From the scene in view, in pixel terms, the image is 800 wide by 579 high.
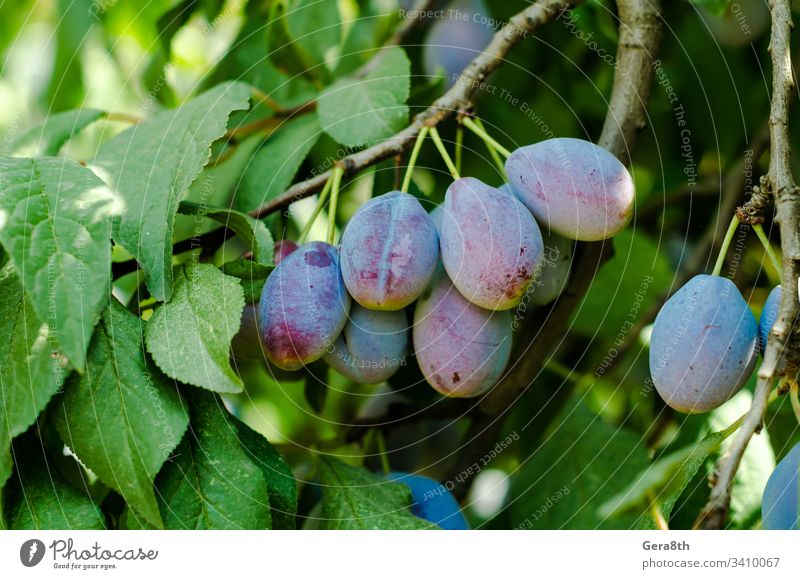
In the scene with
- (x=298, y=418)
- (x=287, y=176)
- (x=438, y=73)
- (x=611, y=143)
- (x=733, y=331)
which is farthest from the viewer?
(x=298, y=418)

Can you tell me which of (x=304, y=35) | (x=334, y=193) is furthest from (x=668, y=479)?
(x=304, y=35)

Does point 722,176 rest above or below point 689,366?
above

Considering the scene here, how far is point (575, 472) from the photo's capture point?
0.78m

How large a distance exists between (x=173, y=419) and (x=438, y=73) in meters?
0.48

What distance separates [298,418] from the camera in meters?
0.95

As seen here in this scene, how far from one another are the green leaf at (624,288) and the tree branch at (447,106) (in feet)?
1.04

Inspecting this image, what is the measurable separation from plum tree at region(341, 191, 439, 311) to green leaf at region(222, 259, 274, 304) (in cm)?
7

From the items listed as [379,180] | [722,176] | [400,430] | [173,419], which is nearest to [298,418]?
[400,430]

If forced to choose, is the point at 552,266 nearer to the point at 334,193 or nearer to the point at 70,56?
the point at 334,193

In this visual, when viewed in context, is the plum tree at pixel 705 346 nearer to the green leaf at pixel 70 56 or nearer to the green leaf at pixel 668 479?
the green leaf at pixel 668 479

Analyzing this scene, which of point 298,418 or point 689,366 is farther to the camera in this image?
point 298,418

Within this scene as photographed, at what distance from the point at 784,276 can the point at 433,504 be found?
34cm

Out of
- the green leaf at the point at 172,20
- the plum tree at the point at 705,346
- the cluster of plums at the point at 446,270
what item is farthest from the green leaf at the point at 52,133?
the plum tree at the point at 705,346

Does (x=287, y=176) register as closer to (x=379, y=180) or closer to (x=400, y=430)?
(x=379, y=180)
